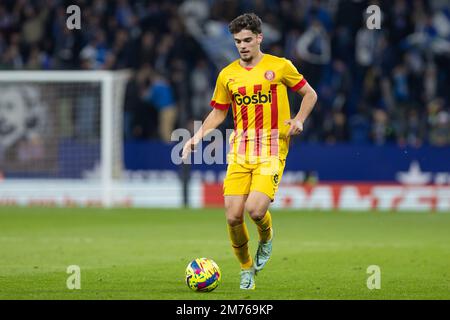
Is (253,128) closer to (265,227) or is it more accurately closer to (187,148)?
(187,148)

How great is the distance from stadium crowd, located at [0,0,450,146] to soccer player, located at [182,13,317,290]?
36.7 ft

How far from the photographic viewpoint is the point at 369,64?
21766mm

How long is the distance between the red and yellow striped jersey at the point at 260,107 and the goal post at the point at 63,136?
38.0 feet

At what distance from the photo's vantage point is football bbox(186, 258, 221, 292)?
29.6 feet

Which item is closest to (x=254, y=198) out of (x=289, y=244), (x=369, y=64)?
(x=289, y=244)

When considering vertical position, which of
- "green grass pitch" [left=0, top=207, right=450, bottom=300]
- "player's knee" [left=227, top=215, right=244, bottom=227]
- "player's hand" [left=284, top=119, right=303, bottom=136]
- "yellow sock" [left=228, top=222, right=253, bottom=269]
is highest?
"player's hand" [left=284, top=119, right=303, bottom=136]

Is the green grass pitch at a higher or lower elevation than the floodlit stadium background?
lower

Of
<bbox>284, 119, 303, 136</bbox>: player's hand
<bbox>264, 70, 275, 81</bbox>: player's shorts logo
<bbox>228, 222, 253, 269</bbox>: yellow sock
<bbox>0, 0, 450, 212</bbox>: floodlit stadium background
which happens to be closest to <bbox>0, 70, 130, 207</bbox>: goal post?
<bbox>0, 0, 450, 212</bbox>: floodlit stadium background

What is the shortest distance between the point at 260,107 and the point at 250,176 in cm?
64

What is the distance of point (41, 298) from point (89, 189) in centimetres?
1285

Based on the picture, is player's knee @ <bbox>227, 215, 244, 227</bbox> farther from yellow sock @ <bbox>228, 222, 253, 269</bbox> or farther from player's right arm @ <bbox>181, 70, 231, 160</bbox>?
player's right arm @ <bbox>181, 70, 231, 160</bbox>

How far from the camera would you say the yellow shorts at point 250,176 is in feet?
30.8

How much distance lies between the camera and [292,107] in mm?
21094

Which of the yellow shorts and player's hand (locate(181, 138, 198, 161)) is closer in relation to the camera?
the yellow shorts
